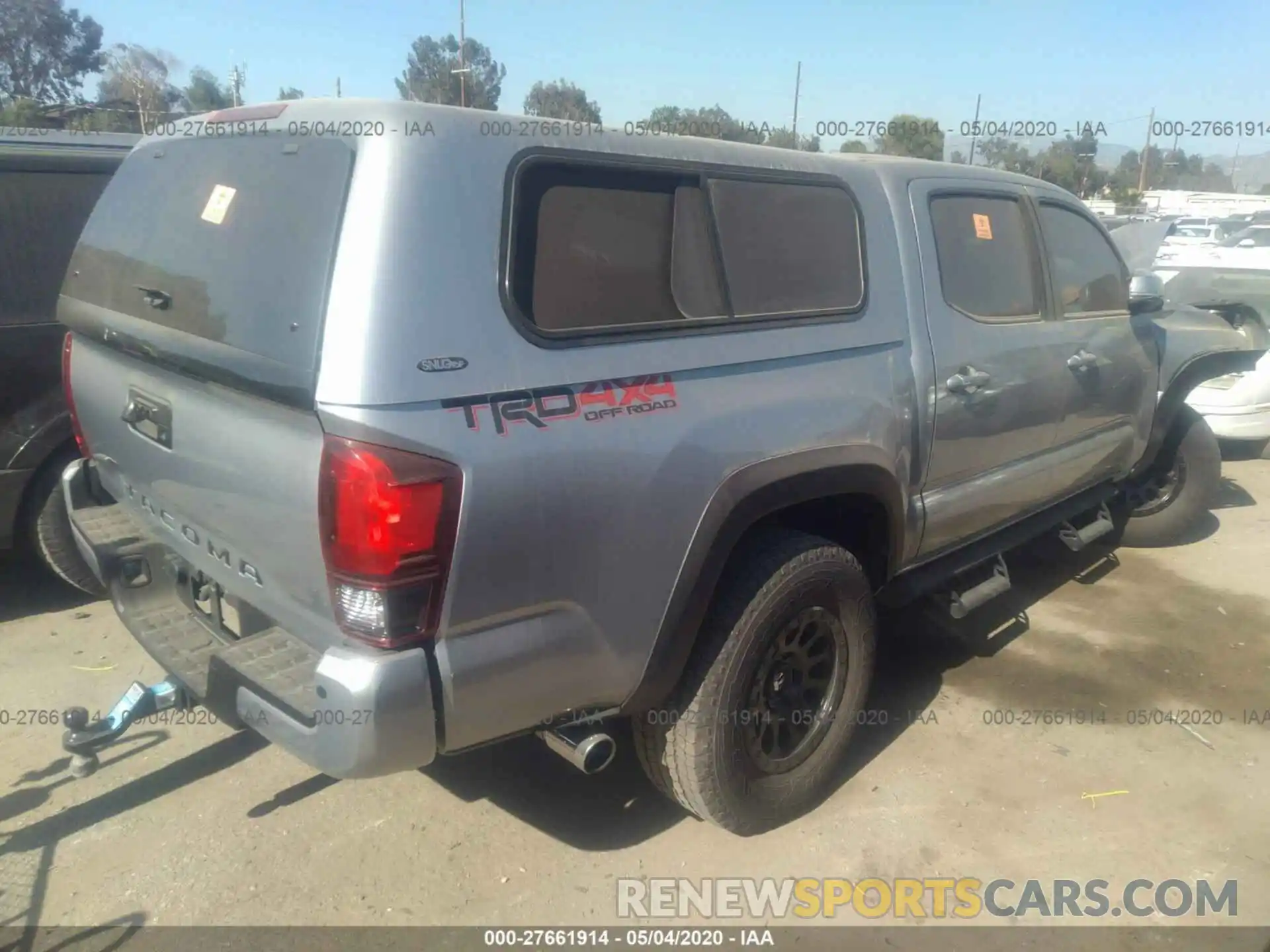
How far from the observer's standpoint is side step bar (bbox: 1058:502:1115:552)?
4.50 m

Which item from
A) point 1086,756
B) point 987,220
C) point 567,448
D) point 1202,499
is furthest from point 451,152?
point 1202,499

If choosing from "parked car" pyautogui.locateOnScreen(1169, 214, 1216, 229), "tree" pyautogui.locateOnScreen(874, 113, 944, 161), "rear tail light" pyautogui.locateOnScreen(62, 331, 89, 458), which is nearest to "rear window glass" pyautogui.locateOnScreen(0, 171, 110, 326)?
"rear tail light" pyautogui.locateOnScreen(62, 331, 89, 458)

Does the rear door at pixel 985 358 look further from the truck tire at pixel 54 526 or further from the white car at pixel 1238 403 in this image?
the white car at pixel 1238 403

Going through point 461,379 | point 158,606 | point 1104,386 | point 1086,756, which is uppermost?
point 461,379

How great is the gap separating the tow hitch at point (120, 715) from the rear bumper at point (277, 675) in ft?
0.42

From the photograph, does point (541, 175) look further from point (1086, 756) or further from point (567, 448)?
point (1086, 756)

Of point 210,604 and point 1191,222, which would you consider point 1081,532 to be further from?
point 1191,222

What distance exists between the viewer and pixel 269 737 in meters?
2.28

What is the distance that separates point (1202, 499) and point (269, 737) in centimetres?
538

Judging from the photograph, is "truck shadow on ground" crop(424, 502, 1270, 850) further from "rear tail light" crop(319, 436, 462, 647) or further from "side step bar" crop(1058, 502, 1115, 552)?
"rear tail light" crop(319, 436, 462, 647)

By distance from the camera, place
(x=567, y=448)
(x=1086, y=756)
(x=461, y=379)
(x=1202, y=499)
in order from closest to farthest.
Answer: (x=461, y=379), (x=567, y=448), (x=1086, y=756), (x=1202, y=499)

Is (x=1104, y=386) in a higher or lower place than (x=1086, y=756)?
higher

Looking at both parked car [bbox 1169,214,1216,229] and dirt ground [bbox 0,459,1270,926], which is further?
parked car [bbox 1169,214,1216,229]

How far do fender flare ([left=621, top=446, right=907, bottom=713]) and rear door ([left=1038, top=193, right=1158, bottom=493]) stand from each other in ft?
5.82
